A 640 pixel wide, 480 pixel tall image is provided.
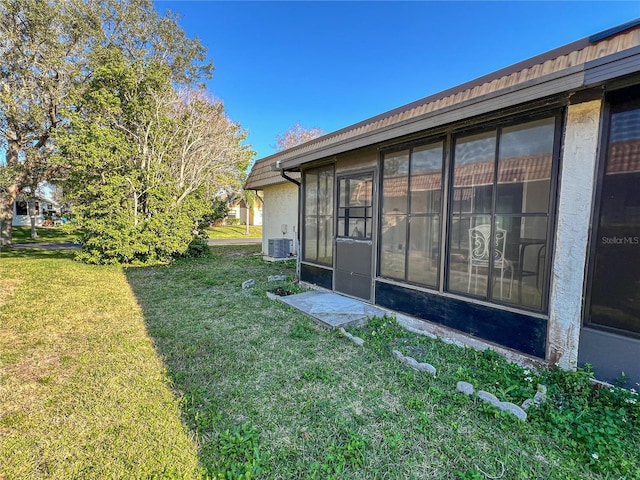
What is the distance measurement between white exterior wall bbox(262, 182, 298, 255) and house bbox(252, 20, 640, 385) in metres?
5.15

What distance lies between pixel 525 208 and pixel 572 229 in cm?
40

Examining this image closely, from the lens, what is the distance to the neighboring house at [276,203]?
919 centimetres

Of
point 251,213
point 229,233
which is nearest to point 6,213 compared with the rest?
point 229,233

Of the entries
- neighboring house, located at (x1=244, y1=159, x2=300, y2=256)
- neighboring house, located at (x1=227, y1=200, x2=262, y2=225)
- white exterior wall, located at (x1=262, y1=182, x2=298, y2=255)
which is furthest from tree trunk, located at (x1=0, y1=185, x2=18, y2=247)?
neighboring house, located at (x1=227, y1=200, x2=262, y2=225)

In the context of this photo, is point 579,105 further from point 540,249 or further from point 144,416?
point 144,416

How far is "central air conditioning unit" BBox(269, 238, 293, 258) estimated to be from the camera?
9367 millimetres

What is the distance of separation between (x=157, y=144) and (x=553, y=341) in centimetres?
932

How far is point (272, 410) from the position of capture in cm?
214

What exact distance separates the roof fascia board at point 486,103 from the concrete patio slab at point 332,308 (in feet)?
7.30

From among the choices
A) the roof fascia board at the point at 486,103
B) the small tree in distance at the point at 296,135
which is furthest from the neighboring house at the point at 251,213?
the roof fascia board at the point at 486,103

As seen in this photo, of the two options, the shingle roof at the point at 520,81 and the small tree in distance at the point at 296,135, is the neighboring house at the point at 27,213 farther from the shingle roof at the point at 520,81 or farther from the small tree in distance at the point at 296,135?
the shingle roof at the point at 520,81

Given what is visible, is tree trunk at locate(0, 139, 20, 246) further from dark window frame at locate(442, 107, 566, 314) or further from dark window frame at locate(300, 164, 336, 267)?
dark window frame at locate(442, 107, 566, 314)

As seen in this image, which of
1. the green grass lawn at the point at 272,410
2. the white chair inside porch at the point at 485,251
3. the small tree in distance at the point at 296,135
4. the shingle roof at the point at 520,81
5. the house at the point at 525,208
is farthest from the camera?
the small tree in distance at the point at 296,135

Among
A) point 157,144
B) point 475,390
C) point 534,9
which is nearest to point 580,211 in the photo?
point 475,390
